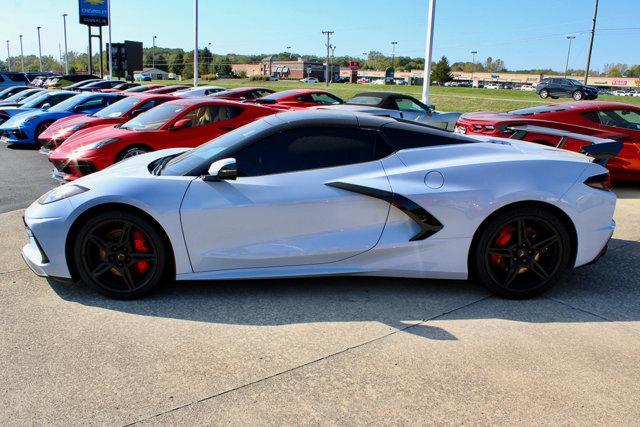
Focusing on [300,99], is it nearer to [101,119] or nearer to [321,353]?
[101,119]

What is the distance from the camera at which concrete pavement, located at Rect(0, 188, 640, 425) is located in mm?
2703

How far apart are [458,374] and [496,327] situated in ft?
2.44

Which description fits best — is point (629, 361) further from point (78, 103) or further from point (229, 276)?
point (78, 103)

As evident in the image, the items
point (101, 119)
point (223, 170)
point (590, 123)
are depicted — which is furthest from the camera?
point (101, 119)

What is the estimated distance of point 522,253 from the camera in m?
4.07

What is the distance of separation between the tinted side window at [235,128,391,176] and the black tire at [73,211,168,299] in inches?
32.6

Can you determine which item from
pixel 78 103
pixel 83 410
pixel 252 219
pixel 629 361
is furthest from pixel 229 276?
pixel 78 103

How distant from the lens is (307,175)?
3941 mm

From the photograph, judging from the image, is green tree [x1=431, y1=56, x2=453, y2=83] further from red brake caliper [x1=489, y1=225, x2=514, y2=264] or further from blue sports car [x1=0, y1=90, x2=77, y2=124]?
red brake caliper [x1=489, y1=225, x2=514, y2=264]

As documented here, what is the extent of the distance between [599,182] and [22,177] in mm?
A: 9201

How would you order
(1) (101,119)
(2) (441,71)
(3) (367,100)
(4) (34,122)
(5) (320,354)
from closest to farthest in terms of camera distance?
(5) (320,354), (1) (101,119), (4) (34,122), (3) (367,100), (2) (441,71)

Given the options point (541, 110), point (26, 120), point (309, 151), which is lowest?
point (26, 120)

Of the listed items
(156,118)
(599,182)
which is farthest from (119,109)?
Answer: (599,182)

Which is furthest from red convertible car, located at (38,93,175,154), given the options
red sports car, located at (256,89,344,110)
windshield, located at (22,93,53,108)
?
windshield, located at (22,93,53,108)
